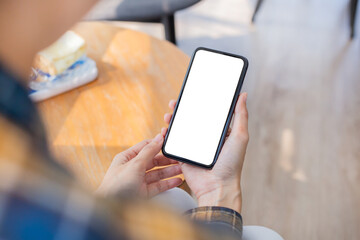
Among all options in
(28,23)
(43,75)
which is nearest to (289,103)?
(43,75)

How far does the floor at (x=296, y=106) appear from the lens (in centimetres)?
117

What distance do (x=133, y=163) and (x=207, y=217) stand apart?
0.18 meters

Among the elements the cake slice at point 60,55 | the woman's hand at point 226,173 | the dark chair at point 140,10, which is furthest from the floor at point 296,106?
the cake slice at point 60,55

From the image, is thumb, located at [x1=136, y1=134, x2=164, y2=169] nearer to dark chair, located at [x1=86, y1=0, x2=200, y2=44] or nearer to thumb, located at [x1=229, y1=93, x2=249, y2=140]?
thumb, located at [x1=229, y1=93, x2=249, y2=140]

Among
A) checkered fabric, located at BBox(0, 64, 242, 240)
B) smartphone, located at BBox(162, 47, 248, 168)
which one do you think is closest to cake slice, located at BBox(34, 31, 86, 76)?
smartphone, located at BBox(162, 47, 248, 168)

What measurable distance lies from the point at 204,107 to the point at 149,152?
0.14m

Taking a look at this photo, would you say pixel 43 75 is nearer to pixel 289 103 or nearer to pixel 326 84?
pixel 289 103

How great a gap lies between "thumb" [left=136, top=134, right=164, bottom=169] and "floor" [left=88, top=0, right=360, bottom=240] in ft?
1.95

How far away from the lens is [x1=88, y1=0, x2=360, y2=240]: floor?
46.1 inches

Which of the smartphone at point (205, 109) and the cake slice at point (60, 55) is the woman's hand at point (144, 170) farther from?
the cake slice at point (60, 55)

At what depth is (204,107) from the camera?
712 millimetres

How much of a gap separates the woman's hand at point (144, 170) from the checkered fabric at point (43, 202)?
1.28 feet

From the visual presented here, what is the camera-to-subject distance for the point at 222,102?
2.34ft

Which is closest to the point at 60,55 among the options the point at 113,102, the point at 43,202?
the point at 113,102
